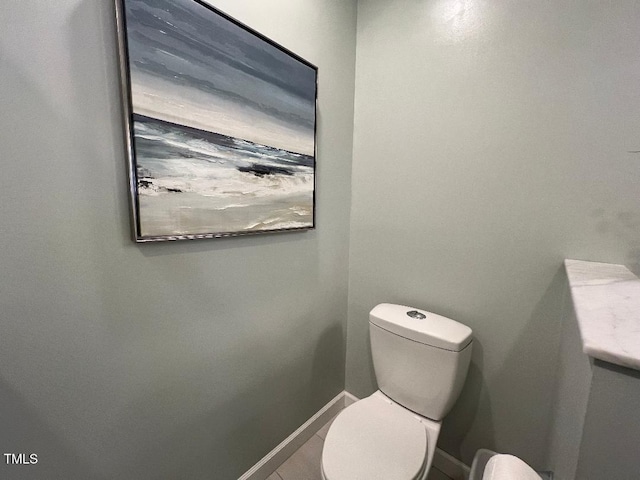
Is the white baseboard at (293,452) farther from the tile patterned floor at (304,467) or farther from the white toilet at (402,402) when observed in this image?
Answer: the white toilet at (402,402)

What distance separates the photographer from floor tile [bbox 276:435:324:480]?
49.2 inches

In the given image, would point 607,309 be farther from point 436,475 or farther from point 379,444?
point 436,475

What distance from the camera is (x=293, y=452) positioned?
1.36 meters

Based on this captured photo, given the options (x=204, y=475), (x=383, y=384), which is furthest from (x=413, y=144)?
(x=204, y=475)

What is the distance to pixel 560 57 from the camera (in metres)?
0.89

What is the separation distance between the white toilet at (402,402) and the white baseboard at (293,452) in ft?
1.33

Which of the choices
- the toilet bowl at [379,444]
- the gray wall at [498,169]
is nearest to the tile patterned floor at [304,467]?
the toilet bowl at [379,444]

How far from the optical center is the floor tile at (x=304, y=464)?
4.10 ft

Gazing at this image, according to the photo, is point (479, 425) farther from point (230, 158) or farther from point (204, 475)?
point (230, 158)

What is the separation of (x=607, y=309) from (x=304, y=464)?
1446 millimetres

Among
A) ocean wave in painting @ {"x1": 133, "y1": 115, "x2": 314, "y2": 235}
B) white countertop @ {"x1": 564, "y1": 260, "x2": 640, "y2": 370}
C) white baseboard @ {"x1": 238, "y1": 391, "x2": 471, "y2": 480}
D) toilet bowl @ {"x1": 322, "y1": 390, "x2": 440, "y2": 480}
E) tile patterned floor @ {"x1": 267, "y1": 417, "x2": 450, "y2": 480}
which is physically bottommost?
tile patterned floor @ {"x1": 267, "y1": 417, "x2": 450, "y2": 480}

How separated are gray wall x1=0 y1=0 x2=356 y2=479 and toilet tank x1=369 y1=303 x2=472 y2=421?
0.47m

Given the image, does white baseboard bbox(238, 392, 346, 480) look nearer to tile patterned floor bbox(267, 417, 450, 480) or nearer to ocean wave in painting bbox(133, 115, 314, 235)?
tile patterned floor bbox(267, 417, 450, 480)

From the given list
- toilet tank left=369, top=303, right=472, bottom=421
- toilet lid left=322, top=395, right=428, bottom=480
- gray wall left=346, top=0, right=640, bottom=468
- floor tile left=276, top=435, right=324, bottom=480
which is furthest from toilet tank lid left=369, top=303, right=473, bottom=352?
floor tile left=276, top=435, right=324, bottom=480
